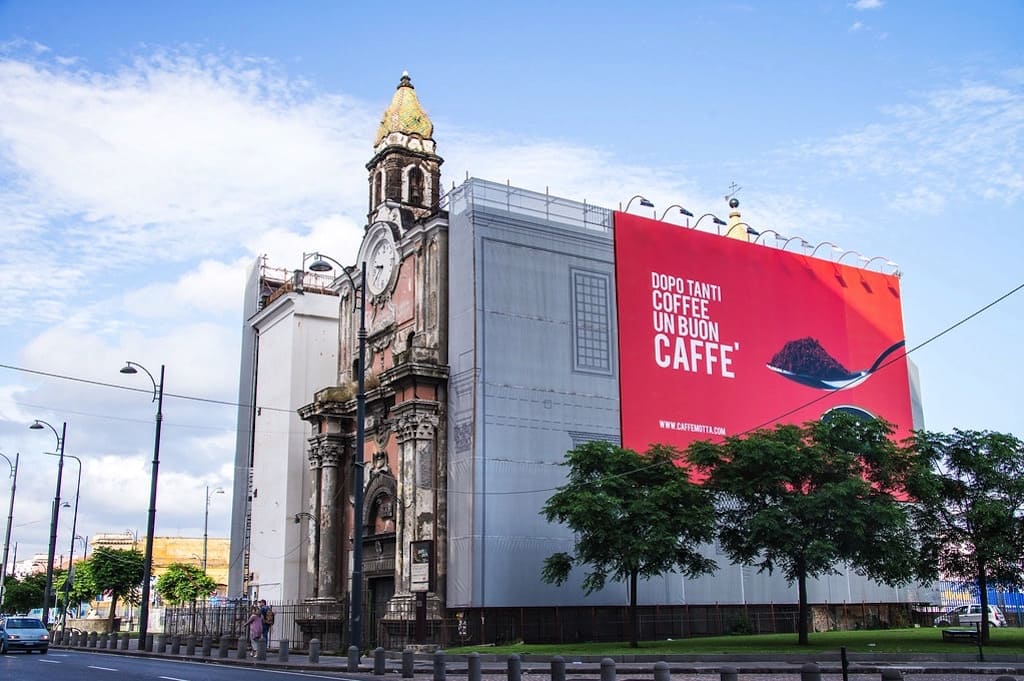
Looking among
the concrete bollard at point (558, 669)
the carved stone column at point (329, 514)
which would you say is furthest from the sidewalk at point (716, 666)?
the carved stone column at point (329, 514)

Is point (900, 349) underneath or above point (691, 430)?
above

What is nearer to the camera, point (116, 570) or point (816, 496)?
point (816, 496)

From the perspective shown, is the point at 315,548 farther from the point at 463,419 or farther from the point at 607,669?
the point at 607,669

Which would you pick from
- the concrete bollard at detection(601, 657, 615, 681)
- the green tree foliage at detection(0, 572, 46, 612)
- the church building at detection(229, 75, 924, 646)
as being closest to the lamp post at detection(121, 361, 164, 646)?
the church building at detection(229, 75, 924, 646)

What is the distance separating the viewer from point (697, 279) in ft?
158

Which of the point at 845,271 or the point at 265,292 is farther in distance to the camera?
the point at 265,292

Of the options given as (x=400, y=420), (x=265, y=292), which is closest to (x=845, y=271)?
(x=400, y=420)

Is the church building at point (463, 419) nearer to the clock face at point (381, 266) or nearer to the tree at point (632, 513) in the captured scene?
the clock face at point (381, 266)

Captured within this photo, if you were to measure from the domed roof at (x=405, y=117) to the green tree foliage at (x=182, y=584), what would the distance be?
140 ft

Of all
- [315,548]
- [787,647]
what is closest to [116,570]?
[315,548]

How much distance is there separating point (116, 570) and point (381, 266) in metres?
38.4

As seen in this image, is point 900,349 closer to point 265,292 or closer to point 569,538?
point 569,538

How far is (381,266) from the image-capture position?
160 ft

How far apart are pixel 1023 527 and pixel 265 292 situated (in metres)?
49.7
